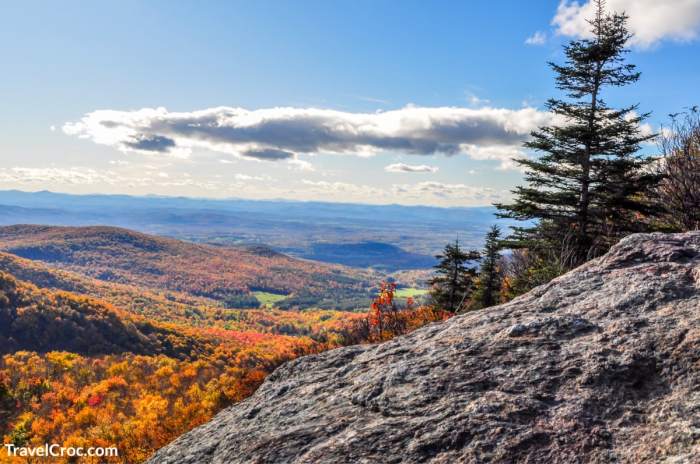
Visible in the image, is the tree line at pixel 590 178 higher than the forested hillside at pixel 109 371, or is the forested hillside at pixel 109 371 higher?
the tree line at pixel 590 178

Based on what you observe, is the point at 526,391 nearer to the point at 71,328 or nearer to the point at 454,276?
the point at 454,276

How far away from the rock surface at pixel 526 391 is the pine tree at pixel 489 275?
74.1 feet

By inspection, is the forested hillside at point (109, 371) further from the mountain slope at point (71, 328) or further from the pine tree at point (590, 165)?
the pine tree at point (590, 165)

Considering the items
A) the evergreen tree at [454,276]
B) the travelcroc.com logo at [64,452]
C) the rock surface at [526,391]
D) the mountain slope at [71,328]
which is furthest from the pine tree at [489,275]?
the mountain slope at [71,328]

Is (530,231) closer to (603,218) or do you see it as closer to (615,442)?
(603,218)

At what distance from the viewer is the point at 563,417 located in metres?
3.63

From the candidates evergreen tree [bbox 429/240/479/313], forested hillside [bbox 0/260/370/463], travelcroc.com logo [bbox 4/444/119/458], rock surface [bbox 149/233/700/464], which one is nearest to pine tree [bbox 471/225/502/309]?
evergreen tree [bbox 429/240/479/313]

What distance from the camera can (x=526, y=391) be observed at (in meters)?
4.00

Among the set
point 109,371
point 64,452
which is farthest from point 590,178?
point 109,371

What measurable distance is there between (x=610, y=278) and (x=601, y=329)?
52.9 inches

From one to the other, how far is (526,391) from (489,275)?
86.5 feet

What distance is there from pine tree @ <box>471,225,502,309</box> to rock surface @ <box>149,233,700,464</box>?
2260 centimetres


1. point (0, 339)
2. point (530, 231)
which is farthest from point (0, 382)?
point (530, 231)

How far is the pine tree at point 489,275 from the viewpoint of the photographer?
28.1 m
